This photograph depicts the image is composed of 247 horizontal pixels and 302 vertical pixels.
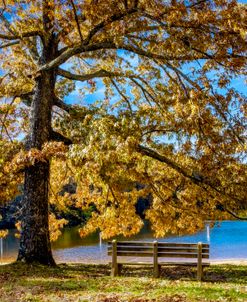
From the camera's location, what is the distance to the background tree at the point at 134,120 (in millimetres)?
11203

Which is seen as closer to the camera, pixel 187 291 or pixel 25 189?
pixel 187 291

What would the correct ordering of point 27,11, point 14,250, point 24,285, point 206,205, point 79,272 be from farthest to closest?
point 14,250 → point 206,205 → point 27,11 → point 79,272 → point 24,285

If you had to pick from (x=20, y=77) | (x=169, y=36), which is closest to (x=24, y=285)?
(x=169, y=36)

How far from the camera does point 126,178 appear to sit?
14125 millimetres

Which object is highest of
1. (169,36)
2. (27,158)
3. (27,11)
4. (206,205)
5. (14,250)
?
(27,11)

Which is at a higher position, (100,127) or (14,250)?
(100,127)

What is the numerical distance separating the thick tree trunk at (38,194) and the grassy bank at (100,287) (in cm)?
95

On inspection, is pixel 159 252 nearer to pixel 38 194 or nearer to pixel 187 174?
pixel 187 174

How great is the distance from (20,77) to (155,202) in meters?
6.80

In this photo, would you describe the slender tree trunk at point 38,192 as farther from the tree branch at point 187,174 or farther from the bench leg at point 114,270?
the tree branch at point 187,174

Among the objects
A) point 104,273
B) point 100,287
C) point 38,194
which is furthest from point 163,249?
point 38,194

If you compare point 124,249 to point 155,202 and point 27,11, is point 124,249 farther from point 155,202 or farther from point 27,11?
point 27,11

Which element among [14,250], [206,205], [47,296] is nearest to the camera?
[47,296]

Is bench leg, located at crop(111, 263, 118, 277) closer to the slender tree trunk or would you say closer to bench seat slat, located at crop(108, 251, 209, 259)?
bench seat slat, located at crop(108, 251, 209, 259)
